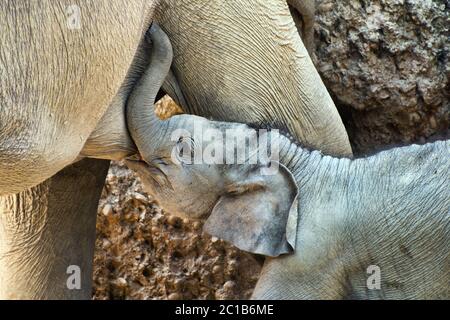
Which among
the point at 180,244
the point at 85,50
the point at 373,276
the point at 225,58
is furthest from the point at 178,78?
the point at 180,244

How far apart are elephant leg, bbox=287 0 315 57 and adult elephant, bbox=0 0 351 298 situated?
1.01ft

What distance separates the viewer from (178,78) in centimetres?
223

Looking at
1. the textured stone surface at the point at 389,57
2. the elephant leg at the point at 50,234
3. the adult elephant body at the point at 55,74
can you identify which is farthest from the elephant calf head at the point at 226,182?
the textured stone surface at the point at 389,57

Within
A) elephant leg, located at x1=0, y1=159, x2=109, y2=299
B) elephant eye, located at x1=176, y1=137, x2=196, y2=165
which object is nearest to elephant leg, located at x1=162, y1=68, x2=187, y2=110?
elephant eye, located at x1=176, y1=137, x2=196, y2=165

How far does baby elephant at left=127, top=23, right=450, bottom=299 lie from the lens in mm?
2146

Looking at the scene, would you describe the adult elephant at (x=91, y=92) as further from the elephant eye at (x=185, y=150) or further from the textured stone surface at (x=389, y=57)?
the textured stone surface at (x=389, y=57)

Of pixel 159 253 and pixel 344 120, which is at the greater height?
pixel 344 120

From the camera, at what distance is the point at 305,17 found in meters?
2.60

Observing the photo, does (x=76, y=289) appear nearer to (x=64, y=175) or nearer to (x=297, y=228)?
(x=64, y=175)

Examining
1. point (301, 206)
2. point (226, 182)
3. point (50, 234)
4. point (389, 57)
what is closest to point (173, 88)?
point (226, 182)

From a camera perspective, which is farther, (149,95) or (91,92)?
(149,95)

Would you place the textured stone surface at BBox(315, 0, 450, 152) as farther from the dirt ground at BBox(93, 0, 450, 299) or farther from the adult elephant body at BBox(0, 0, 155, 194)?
the adult elephant body at BBox(0, 0, 155, 194)

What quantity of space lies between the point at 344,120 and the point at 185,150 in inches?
29.7

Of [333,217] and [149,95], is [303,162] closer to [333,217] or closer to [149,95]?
[333,217]
